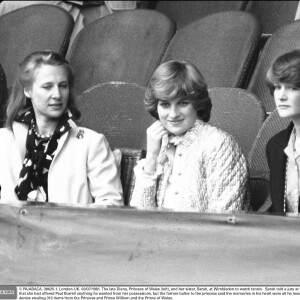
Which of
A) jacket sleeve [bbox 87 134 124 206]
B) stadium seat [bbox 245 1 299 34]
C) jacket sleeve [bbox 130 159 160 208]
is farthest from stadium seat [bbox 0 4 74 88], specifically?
jacket sleeve [bbox 130 159 160 208]

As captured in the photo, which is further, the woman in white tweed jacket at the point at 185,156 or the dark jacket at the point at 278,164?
the woman in white tweed jacket at the point at 185,156

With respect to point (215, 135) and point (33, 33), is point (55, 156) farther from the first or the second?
point (33, 33)

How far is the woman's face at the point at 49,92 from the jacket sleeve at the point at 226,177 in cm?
78

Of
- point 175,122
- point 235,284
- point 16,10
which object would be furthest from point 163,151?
point 16,10

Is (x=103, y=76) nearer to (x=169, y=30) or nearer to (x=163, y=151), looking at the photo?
(x=169, y=30)

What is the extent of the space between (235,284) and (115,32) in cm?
350

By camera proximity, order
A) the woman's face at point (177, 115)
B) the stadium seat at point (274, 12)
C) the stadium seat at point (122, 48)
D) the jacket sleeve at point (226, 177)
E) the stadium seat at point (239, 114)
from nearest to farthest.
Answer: the jacket sleeve at point (226, 177)
the woman's face at point (177, 115)
the stadium seat at point (239, 114)
the stadium seat at point (122, 48)
the stadium seat at point (274, 12)

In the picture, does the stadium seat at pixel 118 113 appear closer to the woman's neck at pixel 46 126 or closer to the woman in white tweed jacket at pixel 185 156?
the woman's neck at pixel 46 126

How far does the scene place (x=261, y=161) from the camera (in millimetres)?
5004

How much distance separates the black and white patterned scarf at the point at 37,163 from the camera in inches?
191

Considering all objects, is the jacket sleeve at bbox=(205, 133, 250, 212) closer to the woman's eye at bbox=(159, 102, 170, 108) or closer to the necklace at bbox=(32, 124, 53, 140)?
the woman's eye at bbox=(159, 102, 170, 108)

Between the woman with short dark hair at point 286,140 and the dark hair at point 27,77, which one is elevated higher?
the dark hair at point 27,77

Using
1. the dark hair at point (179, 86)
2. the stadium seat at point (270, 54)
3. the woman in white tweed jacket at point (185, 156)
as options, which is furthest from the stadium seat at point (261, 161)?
the stadium seat at point (270, 54)

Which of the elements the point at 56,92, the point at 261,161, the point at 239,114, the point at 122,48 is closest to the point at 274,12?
the point at 122,48
